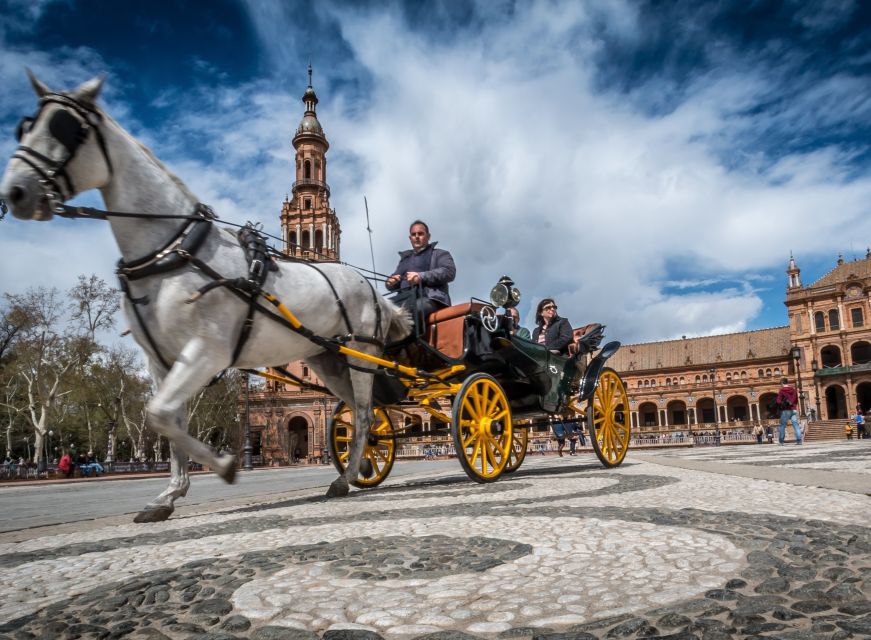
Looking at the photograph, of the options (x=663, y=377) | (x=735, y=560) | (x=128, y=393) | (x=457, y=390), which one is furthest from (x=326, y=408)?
(x=735, y=560)

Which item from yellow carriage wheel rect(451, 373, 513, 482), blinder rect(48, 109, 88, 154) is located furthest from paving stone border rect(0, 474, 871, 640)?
yellow carriage wheel rect(451, 373, 513, 482)

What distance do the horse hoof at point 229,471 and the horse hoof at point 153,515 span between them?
67 centimetres

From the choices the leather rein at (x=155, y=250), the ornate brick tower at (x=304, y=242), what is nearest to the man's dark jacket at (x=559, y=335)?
the leather rein at (x=155, y=250)

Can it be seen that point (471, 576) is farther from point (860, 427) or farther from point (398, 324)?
point (860, 427)

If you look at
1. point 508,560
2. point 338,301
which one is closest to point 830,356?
point 338,301

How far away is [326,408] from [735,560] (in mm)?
54905

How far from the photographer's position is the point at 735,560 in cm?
203

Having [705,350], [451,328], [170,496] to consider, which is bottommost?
[170,496]

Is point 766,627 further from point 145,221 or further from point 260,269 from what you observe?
point 145,221

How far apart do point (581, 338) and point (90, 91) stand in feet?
18.6

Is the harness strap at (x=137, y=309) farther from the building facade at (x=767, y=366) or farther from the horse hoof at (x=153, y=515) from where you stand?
the building facade at (x=767, y=366)

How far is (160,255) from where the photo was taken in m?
3.72

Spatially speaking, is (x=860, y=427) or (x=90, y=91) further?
(x=860, y=427)

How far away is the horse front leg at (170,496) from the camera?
3.93 m
